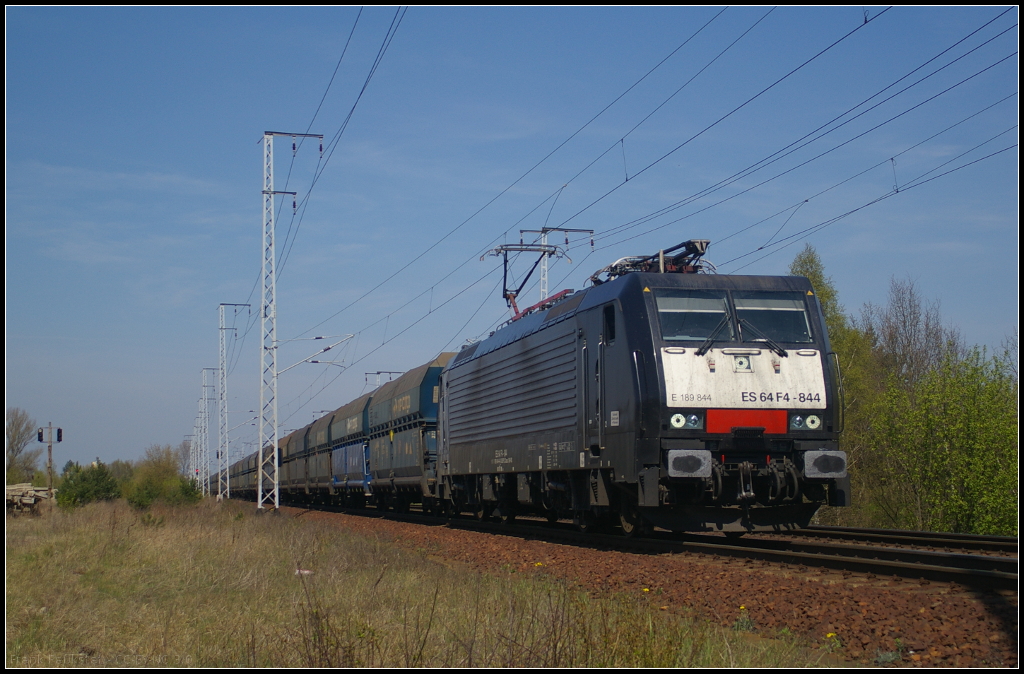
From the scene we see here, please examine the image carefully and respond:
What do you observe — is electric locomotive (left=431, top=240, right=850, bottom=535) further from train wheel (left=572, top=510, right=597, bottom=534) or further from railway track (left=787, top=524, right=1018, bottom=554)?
railway track (left=787, top=524, right=1018, bottom=554)

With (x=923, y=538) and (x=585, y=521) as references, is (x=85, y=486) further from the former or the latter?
(x=923, y=538)

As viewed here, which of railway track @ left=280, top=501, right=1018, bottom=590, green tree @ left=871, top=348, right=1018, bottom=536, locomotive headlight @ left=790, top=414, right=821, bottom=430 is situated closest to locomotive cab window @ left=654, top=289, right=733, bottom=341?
locomotive headlight @ left=790, top=414, right=821, bottom=430

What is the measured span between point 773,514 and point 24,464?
2735 inches

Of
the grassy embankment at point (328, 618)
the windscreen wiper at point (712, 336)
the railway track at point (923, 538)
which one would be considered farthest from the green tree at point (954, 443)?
the grassy embankment at point (328, 618)

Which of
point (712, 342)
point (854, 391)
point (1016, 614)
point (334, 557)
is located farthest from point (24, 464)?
point (1016, 614)

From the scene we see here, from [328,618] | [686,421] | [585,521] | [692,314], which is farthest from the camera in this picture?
[585,521]

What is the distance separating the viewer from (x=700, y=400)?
11258mm

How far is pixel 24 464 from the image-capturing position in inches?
2638

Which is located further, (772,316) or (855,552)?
(772,316)

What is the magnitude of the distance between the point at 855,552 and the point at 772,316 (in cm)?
332

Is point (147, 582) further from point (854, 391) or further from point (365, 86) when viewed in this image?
point (854, 391)

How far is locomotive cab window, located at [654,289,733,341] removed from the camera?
11.7 m

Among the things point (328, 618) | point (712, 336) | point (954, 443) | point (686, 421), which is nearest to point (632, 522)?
point (686, 421)

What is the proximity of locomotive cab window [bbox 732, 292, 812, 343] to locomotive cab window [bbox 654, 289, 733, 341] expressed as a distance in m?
0.22
